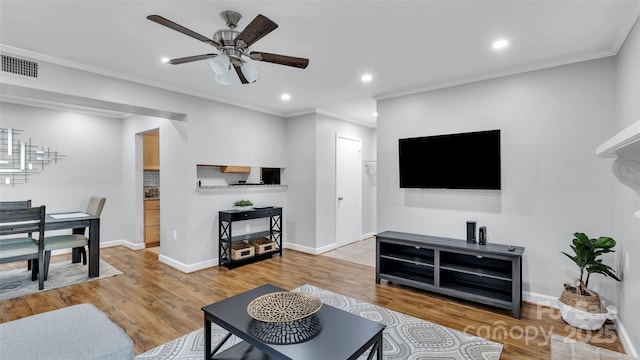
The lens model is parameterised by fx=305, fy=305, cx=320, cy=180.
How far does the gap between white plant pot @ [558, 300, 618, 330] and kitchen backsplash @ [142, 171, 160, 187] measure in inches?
254

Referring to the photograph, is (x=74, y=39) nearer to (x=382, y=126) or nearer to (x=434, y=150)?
(x=382, y=126)

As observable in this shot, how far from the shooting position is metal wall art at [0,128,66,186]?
460 cm

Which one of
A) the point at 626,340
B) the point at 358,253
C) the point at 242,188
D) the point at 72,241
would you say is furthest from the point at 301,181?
the point at 626,340

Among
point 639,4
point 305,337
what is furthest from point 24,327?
point 639,4

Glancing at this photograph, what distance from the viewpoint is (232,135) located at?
4.77m

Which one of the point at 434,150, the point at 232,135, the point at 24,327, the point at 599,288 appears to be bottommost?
the point at 599,288

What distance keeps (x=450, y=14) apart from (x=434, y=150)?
1.82m

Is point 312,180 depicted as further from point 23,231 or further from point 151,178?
point 23,231

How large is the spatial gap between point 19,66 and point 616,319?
588cm

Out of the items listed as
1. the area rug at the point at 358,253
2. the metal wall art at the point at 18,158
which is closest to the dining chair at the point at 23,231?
the metal wall art at the point at 18,158

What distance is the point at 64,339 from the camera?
1.47 metres

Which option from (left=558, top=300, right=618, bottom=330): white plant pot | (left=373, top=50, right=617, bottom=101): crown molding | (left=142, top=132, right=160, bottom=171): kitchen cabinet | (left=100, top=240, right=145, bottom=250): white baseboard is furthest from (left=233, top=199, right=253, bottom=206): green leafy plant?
(left=558, top=300, right=618, bottom=330): white plant pot

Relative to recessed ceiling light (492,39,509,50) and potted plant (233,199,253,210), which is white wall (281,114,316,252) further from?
recessed ceiling light (492,39,509,50)

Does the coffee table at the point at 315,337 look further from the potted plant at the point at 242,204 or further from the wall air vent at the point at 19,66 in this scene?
the wall air vent at the point at 19,66
